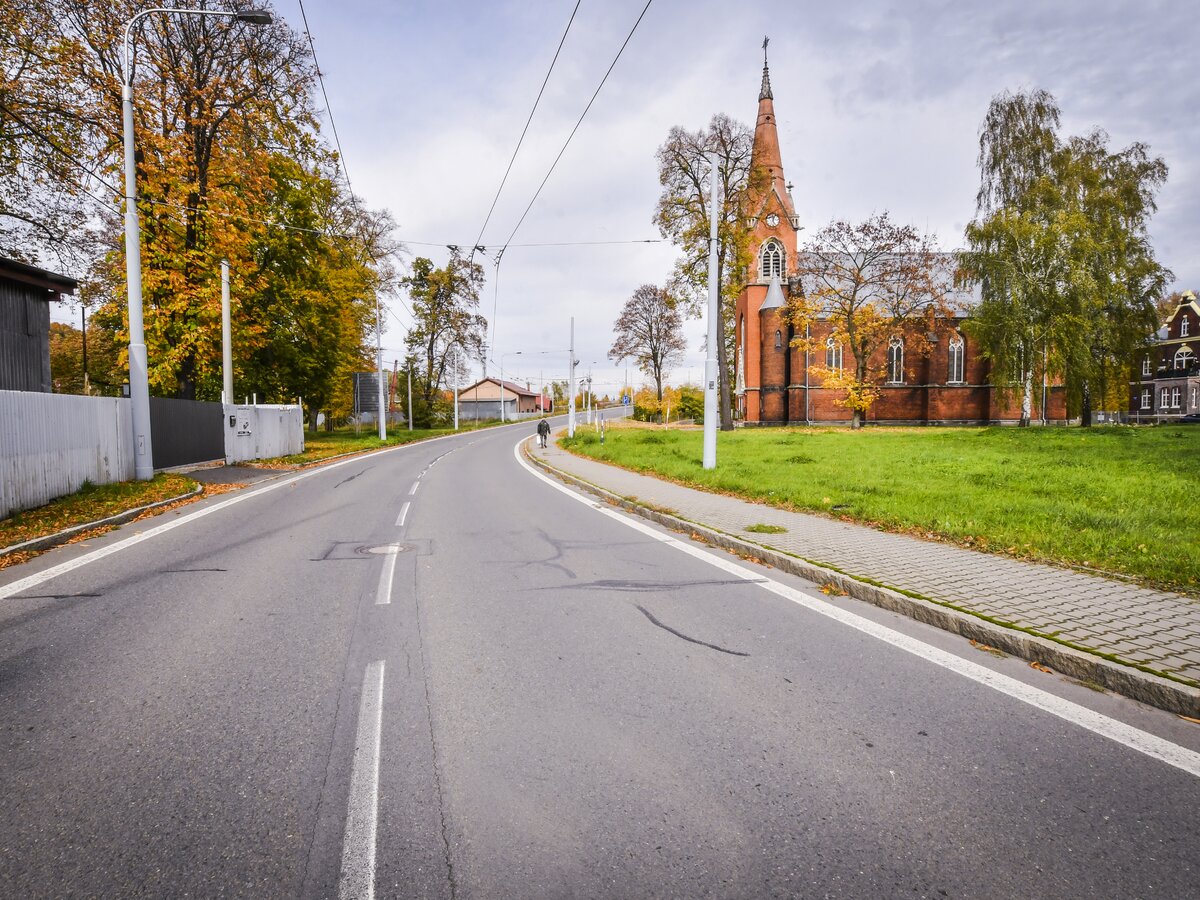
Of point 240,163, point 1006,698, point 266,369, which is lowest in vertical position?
point 1006,698

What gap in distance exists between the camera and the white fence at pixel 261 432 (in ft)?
64.5

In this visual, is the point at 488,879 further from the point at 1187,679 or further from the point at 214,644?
the point at 1187,679

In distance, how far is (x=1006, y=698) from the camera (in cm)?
347

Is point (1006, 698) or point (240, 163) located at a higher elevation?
point (240, 163)

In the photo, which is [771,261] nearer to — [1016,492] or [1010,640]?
[1016,492]

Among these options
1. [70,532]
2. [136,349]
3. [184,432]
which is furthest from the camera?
[184,432]

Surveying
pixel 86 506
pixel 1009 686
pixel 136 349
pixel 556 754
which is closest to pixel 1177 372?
pixel 1009 686

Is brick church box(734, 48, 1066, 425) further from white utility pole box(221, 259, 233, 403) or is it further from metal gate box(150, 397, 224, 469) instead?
metal gate box(150, 397, 224, 469)

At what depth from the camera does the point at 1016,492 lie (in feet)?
34.2

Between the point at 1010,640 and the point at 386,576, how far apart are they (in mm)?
5524

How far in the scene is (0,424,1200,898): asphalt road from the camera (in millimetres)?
2158

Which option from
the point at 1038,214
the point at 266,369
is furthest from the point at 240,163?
the point at 1038,214

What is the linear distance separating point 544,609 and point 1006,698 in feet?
10.9

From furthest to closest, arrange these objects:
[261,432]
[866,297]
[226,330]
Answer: [866,297] < [261,432] < [226,330]
